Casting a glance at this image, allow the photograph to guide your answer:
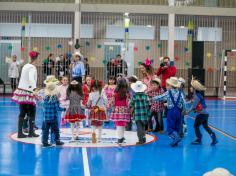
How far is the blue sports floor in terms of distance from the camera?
7473 mm

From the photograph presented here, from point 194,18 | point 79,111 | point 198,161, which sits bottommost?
point 198,161

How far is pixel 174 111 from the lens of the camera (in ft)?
32.1

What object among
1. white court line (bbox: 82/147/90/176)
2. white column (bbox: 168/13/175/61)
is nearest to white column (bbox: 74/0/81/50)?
white column (bbox: 168/13/175/61)

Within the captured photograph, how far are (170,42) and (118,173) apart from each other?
15.6m

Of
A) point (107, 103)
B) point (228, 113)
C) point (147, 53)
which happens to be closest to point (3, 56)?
point (147, 53)

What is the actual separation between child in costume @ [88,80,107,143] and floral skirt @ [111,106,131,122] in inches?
12.1

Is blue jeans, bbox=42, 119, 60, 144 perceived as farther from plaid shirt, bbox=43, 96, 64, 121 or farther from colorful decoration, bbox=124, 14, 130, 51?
colorful decoration, bbox=124, 14, 130, 51

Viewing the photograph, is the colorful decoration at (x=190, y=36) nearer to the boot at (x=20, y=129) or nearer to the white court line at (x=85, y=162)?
the boot at (x=20, y=129)

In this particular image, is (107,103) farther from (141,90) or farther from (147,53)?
(147,53)

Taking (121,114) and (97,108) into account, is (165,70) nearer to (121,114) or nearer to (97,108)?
(97,108)

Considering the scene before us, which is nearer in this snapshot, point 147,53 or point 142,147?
point 142,147

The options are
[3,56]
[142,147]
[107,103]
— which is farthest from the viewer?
[3,56]

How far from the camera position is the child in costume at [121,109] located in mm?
9641

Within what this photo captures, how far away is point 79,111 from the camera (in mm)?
9625
